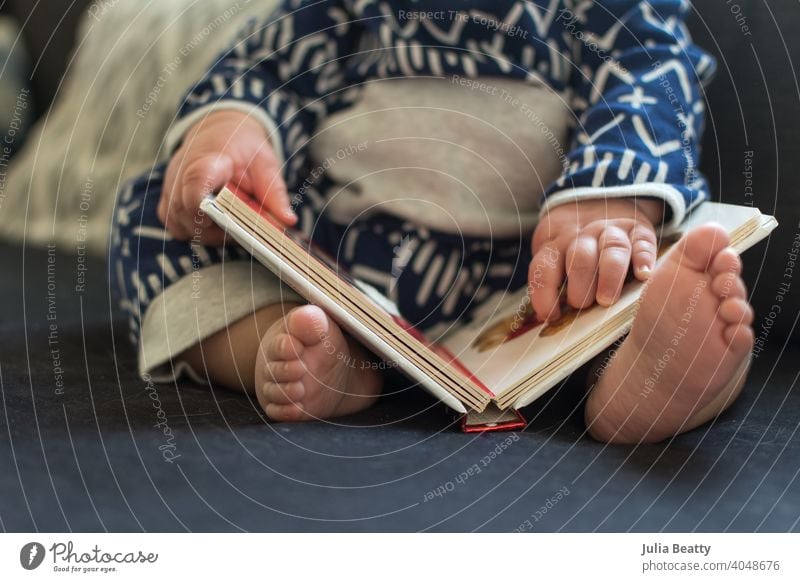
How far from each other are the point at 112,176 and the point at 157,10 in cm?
16

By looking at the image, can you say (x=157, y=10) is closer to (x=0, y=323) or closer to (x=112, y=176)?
(x=112, y=176)

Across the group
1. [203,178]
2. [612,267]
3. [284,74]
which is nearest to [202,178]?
[203,178]

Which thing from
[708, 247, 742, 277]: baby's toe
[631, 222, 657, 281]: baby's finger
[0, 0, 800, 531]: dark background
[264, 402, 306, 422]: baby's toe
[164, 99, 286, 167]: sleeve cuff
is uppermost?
[164, 99, 286, 167]: sleeve cuff

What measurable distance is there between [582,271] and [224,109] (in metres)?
0.23

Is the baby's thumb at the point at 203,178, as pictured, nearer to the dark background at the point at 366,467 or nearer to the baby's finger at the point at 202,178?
the baby's finger at the point at 202,178

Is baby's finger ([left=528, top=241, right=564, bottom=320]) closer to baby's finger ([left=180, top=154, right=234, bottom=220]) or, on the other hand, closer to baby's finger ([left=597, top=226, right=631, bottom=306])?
baby's finger ([left=597, top=226, right=631, bottom=306])

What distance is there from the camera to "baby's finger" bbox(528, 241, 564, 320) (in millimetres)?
402

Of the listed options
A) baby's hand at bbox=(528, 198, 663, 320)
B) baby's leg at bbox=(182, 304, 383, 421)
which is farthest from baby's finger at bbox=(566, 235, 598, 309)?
baby's leg at bbox=(182, 304, 383, 421)

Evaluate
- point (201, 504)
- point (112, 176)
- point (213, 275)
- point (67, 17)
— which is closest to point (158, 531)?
point (201, 504)

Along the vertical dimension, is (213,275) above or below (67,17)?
below

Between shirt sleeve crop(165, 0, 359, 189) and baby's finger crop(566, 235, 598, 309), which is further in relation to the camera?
shirt sleeve crop(165, 0, 359, 189)

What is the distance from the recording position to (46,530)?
0.32m

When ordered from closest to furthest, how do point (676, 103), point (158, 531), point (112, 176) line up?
point (158, 531), point (676, 103), point (112, 176)

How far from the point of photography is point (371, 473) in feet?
1.09
